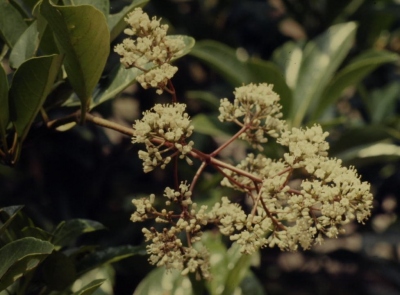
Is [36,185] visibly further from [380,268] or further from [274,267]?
[380,268]

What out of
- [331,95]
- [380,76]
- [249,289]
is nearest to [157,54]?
[249,289]

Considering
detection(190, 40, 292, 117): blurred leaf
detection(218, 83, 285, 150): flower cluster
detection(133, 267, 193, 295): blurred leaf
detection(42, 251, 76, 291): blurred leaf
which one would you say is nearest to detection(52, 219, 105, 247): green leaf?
detection(42, 251, 76, 291): blurred leaf

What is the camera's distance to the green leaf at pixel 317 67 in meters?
2.03

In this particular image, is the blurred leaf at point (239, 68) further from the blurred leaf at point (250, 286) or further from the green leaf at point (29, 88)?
the green leaf at point (29, 88)

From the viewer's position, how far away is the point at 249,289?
5.71 ft

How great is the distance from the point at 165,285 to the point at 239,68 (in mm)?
648

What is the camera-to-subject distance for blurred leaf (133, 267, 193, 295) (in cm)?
161

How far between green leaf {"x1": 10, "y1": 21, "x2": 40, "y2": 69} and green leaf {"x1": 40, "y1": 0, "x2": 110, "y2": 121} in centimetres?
9

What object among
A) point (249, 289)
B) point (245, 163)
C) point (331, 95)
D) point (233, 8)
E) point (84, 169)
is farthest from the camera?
point (233, 8)

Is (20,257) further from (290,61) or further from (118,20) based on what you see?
(290,61)

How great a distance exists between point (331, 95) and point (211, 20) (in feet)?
2.10

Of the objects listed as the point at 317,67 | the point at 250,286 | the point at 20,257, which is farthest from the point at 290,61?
the point at 20,257

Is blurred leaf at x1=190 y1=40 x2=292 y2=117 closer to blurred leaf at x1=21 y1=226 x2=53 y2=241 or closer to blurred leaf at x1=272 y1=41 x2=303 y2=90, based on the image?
blurred leaf at x1=272 y1=41 x2=303 y2=90

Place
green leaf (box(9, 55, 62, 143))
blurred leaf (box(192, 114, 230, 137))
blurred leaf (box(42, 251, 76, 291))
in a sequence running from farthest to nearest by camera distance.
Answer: blurred leaf (box(192, 114, 230, 137)) → blurred leaf (box(42, 251, 76, 291)) → green leaf (box(9, 55, 62, 143))
